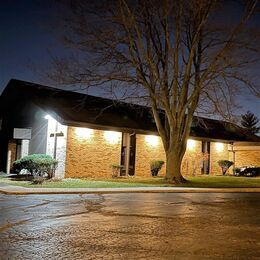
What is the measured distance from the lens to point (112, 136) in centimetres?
2452

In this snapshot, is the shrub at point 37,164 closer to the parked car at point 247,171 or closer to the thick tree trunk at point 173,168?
the thick tree trunk at point 173,168

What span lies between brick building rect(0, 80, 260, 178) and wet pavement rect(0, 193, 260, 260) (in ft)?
37.4

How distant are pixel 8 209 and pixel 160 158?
18.7 meters

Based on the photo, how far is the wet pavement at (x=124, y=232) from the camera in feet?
18.5

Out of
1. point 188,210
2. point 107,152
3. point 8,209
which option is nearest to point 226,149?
point 107,152

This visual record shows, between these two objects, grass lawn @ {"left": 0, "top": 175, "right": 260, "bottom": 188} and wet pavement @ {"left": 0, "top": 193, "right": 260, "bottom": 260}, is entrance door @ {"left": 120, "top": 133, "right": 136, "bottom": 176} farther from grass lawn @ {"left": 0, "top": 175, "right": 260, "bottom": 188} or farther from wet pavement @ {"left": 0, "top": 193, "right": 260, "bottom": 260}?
wet pavement @ {"left": 0, "top": 193, "right": 260, "bottom": 260}

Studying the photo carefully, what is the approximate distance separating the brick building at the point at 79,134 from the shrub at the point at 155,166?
36cm

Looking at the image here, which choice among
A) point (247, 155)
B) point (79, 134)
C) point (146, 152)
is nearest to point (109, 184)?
point (79, 134)

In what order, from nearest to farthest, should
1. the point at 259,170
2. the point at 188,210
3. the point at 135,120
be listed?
the point at 188,210 → the point at 135,120 → the point at 259,170

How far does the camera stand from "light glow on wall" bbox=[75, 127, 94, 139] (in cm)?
2256

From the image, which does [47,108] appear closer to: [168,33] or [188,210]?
[168,33]

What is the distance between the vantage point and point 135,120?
90.4 feet

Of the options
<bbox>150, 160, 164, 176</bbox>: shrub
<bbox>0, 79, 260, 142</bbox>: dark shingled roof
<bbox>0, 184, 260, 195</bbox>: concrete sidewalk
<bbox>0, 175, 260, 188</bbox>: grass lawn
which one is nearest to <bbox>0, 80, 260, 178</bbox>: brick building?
<bbox>0, 79, 260, 142</bbox>: dark shingled roof

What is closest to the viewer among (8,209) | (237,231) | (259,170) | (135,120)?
(237,231)
